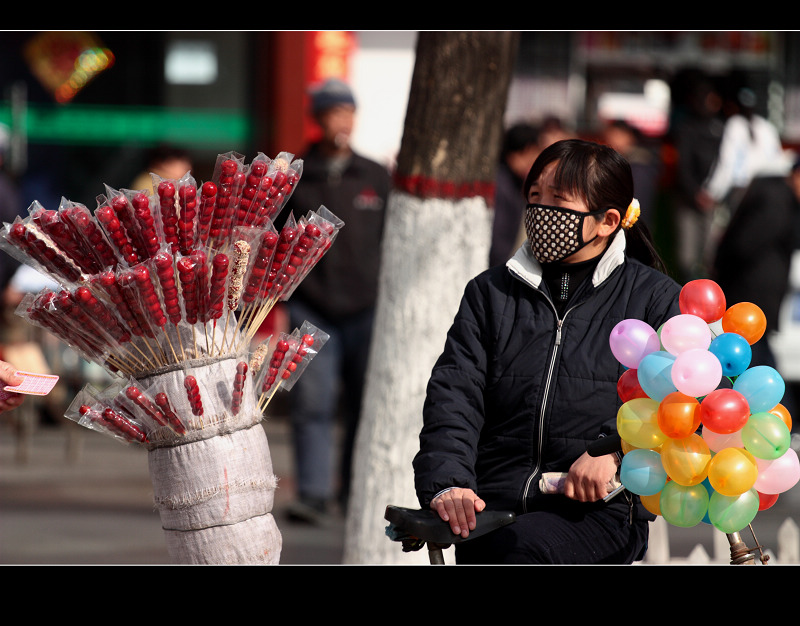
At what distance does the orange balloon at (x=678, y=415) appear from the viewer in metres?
2.78

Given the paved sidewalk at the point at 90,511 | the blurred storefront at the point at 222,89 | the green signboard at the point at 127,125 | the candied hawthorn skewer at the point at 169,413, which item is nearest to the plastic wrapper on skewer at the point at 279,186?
the candied hawthorn skewer at the point at 169,413

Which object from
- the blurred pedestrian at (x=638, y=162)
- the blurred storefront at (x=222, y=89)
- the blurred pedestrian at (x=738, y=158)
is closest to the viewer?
the blurred pedestrian at (x=638, y=162)

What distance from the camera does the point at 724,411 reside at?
2768 mm

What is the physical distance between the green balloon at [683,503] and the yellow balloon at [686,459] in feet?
0.10

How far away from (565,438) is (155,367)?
1.03m

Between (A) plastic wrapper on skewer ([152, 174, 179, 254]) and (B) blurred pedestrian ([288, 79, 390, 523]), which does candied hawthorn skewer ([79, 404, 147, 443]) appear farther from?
(B) blurred pedestrian ([288, 79, 390, 523])

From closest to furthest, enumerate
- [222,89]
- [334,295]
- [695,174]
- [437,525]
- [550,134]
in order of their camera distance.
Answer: [437,525], [334,295], [550,134], [695,174], [222,89]

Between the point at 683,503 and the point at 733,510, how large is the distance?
0.11 metres

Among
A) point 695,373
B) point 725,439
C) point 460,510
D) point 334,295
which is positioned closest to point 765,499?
point 725,439

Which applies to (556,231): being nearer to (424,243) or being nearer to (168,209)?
(168,209)

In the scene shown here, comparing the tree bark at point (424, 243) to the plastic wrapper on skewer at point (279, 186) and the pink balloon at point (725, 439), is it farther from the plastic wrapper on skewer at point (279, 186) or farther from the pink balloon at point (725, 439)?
the pink balloon at point (725, 439)

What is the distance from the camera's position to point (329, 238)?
323cm

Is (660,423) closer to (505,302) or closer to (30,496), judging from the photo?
(505,302)
